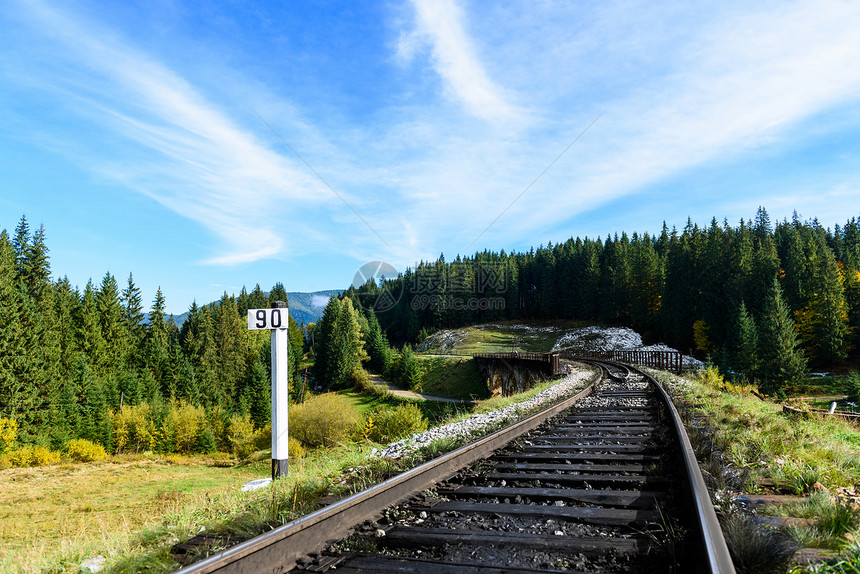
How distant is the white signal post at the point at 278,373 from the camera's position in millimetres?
5555

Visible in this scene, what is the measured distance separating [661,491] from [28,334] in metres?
53.5

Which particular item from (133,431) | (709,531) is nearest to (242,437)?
(133,431)

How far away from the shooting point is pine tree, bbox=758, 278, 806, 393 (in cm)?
4591

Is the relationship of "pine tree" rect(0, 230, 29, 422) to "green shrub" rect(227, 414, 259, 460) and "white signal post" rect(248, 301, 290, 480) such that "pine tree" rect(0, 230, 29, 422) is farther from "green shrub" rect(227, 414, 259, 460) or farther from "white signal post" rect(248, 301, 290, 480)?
"white signal post" rect(248, 301, 290, 480)

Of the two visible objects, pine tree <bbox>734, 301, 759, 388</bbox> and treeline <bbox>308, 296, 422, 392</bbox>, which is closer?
pine tree <bbox>734, 301, 759, 388</bbox>

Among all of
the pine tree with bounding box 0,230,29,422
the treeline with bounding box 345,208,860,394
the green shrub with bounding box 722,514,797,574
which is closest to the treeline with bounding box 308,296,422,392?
the treeline with bounding box 345,208,860,394

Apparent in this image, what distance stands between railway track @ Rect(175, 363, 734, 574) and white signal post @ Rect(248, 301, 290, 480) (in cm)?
220

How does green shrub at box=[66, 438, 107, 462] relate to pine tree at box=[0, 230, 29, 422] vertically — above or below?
below

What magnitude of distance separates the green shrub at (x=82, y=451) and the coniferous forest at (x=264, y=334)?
101 centimetres

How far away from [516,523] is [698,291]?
71144 millimetres

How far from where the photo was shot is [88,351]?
52938 mm

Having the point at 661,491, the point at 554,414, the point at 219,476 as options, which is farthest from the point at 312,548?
the point at 219,476

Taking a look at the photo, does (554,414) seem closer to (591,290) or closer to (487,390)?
(487,390)

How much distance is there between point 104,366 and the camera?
177ft
